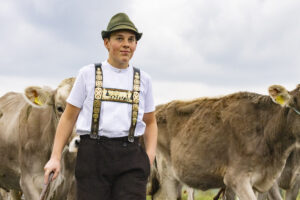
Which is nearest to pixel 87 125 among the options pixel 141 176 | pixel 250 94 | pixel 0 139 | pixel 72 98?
pixel 72 98

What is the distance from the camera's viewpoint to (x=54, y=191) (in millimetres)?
7020

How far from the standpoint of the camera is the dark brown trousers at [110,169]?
376cm

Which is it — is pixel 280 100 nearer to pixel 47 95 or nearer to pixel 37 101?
pixel 47 95

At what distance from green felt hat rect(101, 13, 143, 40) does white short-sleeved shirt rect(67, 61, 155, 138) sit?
0.25 meters

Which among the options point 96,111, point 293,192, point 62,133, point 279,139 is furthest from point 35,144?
point 293,192

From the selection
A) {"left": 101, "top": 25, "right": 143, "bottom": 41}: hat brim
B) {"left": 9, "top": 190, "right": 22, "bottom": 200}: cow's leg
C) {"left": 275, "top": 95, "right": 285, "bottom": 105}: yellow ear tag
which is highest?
{"left": 101, "top": 25, "right": 143, "bottom": 41}: hat brim

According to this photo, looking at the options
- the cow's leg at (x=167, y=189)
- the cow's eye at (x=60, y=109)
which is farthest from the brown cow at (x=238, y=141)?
the cow's eye at (x=60, y=109)

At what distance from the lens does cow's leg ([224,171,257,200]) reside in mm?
7707

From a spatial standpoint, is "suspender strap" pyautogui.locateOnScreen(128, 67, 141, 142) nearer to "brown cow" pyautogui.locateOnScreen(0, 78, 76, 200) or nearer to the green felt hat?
the green felt hat

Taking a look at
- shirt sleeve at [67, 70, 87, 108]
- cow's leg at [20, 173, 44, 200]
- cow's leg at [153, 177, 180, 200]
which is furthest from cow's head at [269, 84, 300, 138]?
shirt sleeve at [67, 70, 87, 108]

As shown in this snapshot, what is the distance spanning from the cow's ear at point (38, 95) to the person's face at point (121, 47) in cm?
266

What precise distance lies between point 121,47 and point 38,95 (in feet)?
9.37

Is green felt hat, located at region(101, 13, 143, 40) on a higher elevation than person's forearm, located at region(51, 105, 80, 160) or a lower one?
higher

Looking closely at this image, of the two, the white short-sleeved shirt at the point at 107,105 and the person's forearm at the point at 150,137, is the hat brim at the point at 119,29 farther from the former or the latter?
the person's forearm at the point at 150,137
